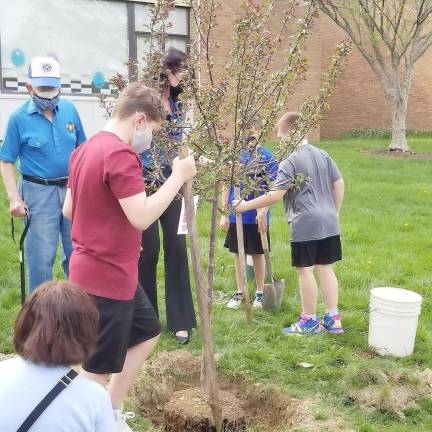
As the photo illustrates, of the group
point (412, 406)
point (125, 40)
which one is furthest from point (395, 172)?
point (412, 406)

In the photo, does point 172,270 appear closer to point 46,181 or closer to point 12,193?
point 46,181

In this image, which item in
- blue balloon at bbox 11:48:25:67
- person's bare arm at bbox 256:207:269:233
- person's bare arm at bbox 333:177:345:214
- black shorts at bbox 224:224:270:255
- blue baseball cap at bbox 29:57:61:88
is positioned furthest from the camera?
blue balloon at bbox 11:48:25:67

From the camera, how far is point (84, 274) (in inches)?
107

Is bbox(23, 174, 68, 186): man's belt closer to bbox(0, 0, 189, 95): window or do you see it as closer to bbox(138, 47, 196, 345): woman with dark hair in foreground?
bbox(138, 47, 196, 345): woman with dark hair in foreground

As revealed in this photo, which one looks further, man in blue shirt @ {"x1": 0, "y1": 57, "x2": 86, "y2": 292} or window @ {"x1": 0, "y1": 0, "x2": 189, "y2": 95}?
window @ {"x1": 0, "y1": 0, "x2": 189, "y2": 95}

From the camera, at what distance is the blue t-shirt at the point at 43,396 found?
1773 millimetres

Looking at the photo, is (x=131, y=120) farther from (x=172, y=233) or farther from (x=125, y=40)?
(x=125, y=40)

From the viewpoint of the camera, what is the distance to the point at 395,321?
13.8ft

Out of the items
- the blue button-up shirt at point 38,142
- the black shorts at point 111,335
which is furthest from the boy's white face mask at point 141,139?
the blue button-up shirt at point 38,142

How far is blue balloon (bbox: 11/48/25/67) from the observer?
39.0 feet

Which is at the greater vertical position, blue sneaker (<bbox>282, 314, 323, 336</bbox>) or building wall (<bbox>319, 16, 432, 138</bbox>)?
building wall (<bbox>319, 16, 432, 138</bbox>)

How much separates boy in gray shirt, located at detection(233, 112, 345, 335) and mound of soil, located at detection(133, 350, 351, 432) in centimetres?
96

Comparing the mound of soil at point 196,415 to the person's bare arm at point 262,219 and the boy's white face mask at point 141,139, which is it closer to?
the boy's white face mask at point 141,139

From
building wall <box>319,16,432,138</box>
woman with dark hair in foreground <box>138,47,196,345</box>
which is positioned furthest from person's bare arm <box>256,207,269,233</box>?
building wall <box>319,16,432,138</box>
